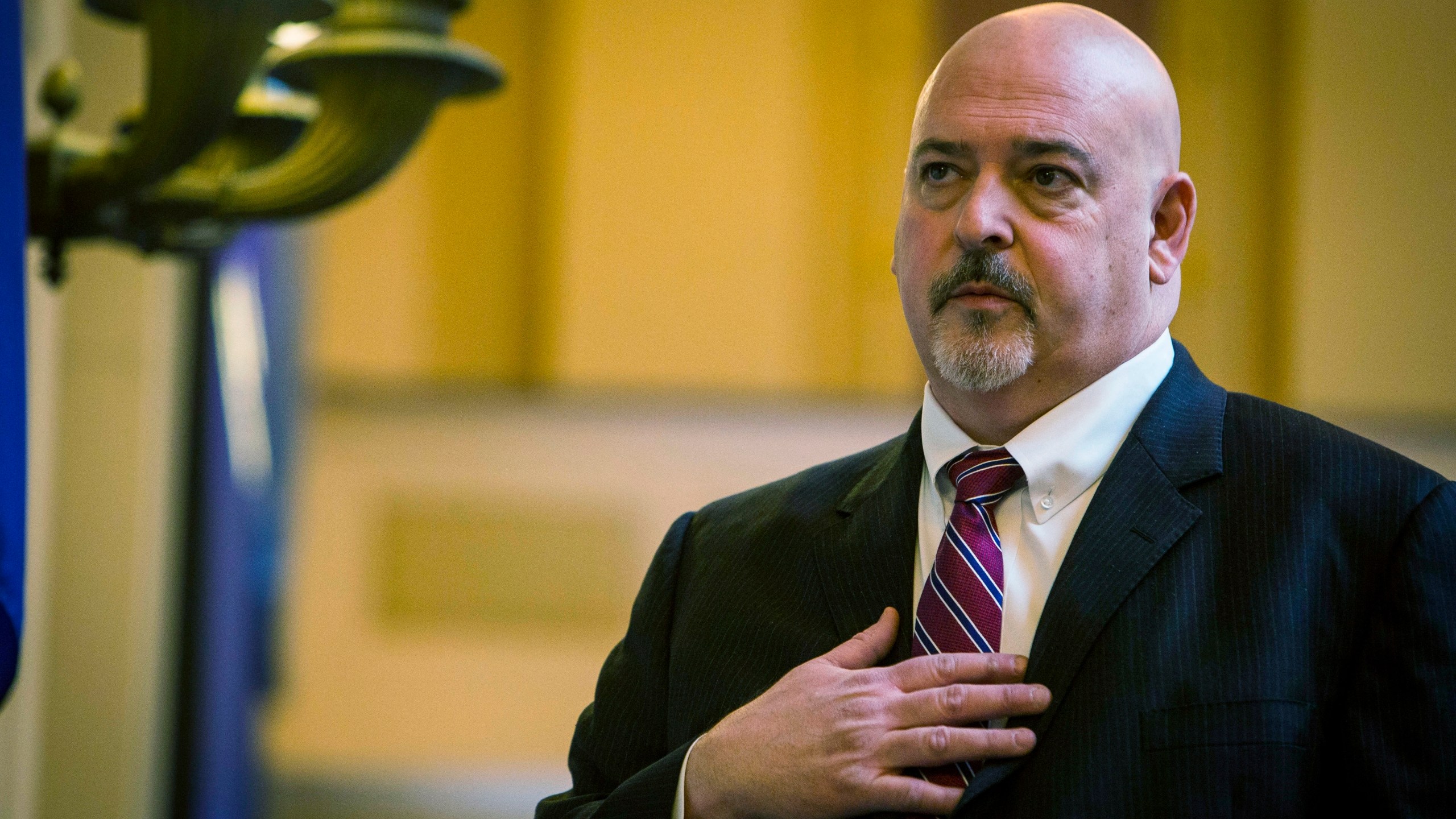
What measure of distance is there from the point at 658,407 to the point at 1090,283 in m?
4.34

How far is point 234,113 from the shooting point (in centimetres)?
176

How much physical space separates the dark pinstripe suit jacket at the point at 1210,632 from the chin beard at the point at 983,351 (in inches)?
5.3

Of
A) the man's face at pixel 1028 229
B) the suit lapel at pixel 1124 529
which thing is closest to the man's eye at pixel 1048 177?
the man's face at pixel 1028 229

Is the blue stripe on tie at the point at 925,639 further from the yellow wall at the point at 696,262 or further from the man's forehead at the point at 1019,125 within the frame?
the yellow wall at the point at 696,262

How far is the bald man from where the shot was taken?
1.14 metres

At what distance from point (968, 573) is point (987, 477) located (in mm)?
102

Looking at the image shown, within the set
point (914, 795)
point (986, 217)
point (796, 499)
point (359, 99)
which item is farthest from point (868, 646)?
point (359, 99)

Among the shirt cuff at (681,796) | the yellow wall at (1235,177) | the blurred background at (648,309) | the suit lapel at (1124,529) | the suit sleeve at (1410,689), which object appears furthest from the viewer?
the yellow wall at (1235,177)

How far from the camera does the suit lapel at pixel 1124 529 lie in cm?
120

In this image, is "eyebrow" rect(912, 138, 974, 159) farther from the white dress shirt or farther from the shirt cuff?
the shirt cuff

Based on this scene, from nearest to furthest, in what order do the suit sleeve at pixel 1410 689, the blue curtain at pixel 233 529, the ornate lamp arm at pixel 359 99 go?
the suit sleeve at pixel 1410 689 < the ornate lamp arm at pixel 359 99 < the blue curtain at pixel 233 529

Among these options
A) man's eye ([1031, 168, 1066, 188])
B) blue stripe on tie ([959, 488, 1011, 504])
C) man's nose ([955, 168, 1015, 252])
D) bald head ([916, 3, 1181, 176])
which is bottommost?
blue stripe on tie ([959, 488, 1011, 504])

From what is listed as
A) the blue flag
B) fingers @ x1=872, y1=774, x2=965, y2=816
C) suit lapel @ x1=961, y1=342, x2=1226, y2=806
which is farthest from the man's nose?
the blue flag

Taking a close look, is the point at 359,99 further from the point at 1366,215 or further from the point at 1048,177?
the point at 1366,215
